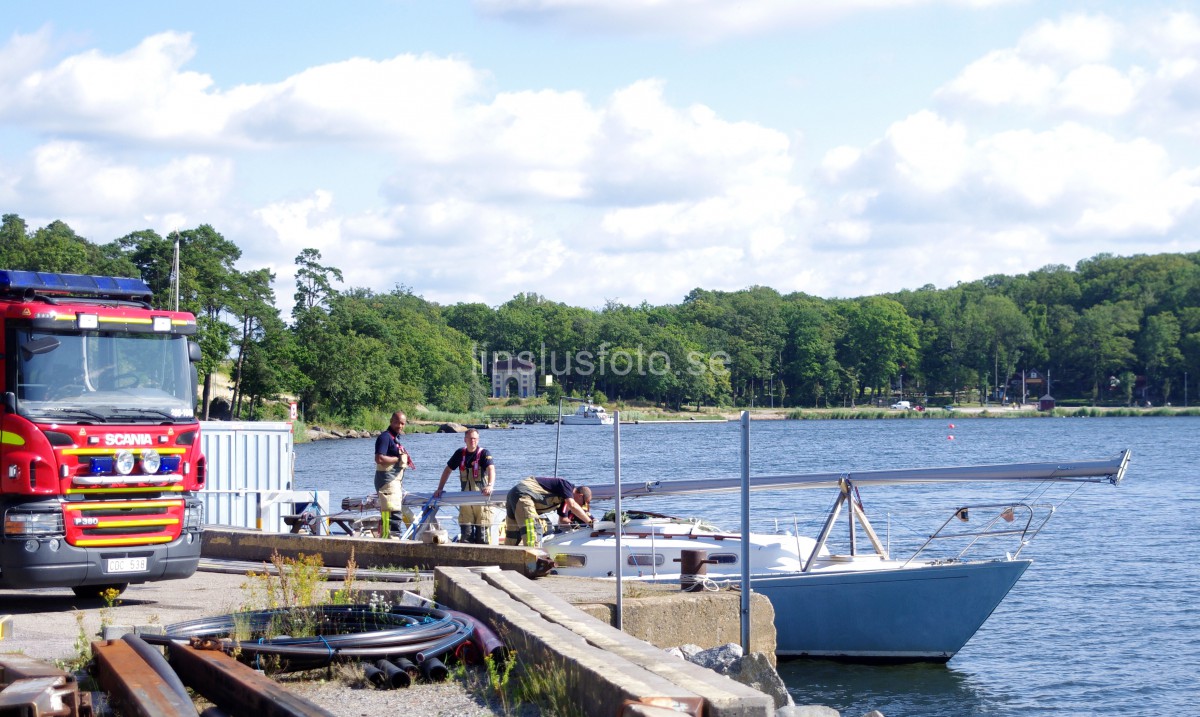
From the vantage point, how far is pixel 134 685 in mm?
7566

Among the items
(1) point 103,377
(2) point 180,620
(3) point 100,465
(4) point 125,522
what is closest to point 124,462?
(3) point 100,465

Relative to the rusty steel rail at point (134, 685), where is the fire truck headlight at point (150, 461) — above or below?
above

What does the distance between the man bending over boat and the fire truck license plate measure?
17.2 ft

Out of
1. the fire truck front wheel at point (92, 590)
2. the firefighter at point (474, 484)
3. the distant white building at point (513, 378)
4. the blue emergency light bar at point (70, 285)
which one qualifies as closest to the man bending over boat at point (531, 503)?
the firefighter at point (474, 484)

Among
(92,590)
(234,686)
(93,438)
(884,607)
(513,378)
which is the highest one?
(513,378)

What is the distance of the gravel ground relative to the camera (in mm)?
8266

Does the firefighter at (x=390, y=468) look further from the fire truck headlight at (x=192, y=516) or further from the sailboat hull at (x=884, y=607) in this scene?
the sailboat hull at (x=884, y=607)

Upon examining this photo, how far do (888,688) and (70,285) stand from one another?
12.2 metres

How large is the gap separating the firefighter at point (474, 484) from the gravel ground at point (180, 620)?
143 inches

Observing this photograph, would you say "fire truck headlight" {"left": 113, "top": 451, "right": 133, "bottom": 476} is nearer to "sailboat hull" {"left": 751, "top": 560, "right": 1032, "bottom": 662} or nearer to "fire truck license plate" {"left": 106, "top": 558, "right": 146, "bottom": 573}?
"fire truck license plate" {"left": 106, "top": 558, "right": 146, "bottom": 573}

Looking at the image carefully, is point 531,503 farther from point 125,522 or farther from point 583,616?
point 583,616

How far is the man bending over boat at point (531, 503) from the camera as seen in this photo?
640 inches

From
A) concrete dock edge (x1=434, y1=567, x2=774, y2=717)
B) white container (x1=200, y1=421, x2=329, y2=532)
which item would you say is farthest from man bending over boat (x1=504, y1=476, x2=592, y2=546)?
white container (x1=200, y1=421, x2=329, y2=532)

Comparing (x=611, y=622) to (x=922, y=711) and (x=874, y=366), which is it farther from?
(x=874, y=366)
